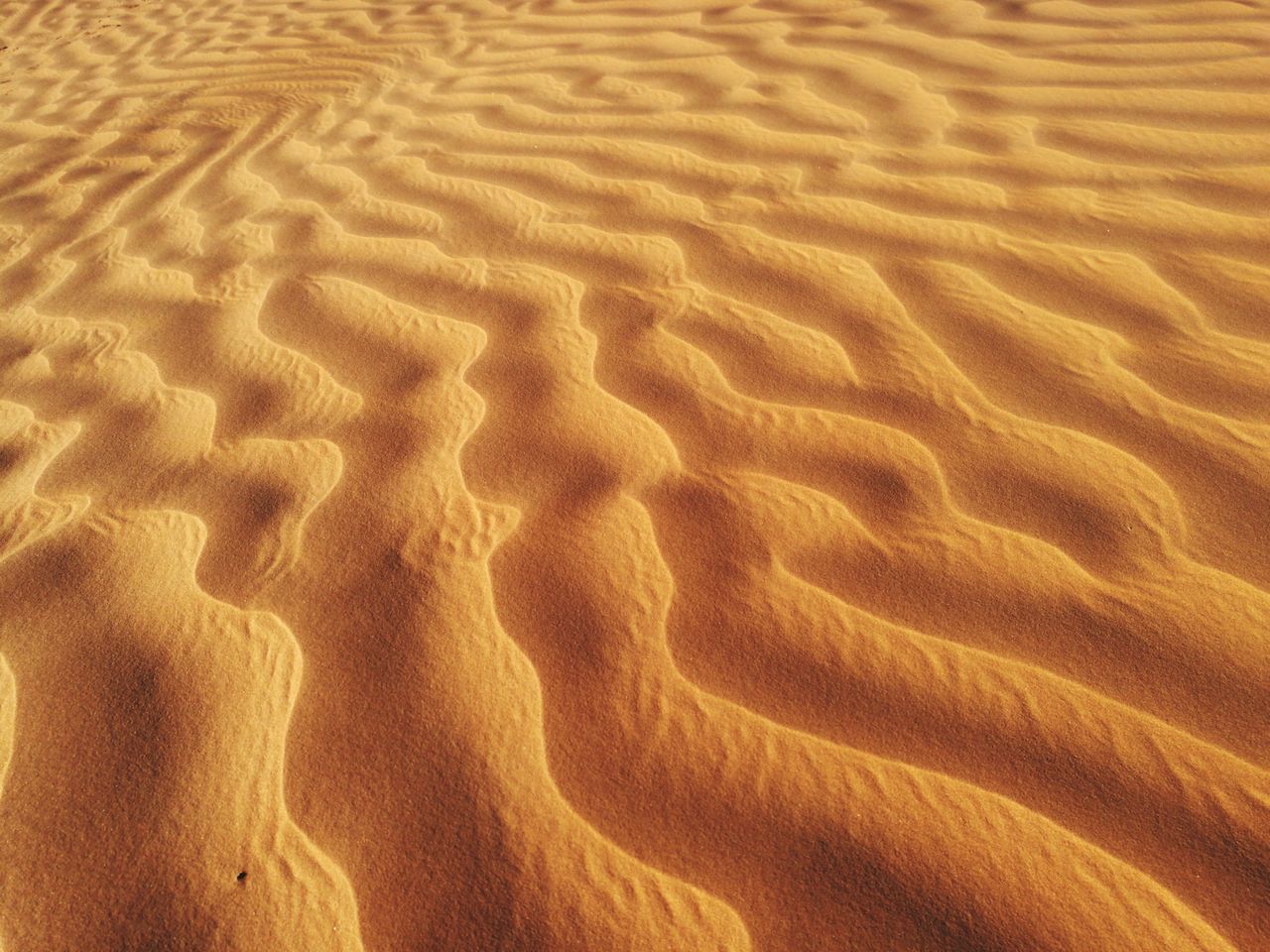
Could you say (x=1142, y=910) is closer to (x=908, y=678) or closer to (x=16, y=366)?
(x=908, y=678)

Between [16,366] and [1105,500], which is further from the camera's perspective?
[16,366]

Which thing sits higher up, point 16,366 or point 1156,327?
point 1156,327

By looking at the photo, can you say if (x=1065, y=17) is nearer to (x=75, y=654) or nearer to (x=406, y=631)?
(x=406, y=631)

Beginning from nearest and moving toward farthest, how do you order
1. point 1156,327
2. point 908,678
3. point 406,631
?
point 908,678 < point 406,631 < point 1156,327

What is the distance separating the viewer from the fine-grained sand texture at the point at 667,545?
38.0 inches

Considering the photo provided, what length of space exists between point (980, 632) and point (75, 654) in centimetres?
134

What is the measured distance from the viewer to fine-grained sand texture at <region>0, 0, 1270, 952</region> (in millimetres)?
966

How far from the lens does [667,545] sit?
135 centimetres

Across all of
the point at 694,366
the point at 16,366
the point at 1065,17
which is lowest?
the point at 16,366

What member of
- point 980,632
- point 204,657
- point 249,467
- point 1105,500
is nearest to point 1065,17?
point 1105,500

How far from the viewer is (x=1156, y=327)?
1.73 m

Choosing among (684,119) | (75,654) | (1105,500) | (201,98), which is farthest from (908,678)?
(201,98)

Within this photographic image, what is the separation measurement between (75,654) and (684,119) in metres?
2.48

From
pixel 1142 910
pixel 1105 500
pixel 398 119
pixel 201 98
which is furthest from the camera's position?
pixel 201 98
